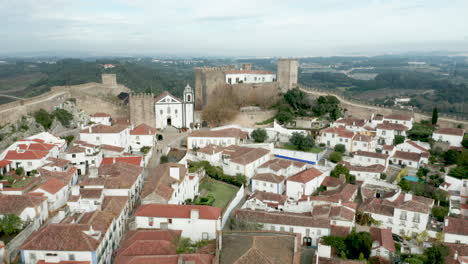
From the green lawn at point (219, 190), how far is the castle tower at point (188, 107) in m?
10.6

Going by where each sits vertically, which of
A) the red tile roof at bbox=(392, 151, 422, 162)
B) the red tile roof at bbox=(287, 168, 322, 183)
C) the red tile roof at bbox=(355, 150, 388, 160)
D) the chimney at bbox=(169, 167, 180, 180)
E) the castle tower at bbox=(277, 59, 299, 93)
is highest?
the castle tower at bbox=(277, 59, 299, 93)

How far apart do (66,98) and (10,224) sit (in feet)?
69.3

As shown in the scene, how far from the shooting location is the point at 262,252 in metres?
13.2

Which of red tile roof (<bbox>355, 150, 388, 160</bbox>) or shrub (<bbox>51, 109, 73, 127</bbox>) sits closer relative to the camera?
red tile roof (<bbox>355, 150, 388, 160</bbox>)

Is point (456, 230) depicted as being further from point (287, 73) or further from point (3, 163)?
point (3, 163)

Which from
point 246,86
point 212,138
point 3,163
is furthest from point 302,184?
point 3,163

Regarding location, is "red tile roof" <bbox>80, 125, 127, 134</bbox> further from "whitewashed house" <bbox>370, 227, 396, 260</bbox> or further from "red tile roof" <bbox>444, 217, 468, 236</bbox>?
"red tile roof" <bbox>444, 217, 468, 236</bbox>

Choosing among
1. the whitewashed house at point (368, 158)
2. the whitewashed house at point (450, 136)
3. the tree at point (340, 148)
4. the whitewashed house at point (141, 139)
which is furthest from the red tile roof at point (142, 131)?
the whitewashed house at point (450, 136)

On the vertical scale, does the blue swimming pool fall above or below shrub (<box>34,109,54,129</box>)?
below

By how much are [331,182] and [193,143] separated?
1148 centimetres

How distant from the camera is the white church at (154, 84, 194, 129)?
34.1 meters

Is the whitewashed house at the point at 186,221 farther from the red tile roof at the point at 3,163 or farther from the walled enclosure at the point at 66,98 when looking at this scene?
the walled enclosure at the point at 66,98

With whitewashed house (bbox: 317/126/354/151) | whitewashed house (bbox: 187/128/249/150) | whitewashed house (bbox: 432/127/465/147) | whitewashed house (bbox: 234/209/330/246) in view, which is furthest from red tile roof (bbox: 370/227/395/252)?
whitewashed house (bbox: 432/127/465/147)

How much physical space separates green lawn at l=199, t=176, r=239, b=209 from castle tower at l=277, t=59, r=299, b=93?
719 inches
